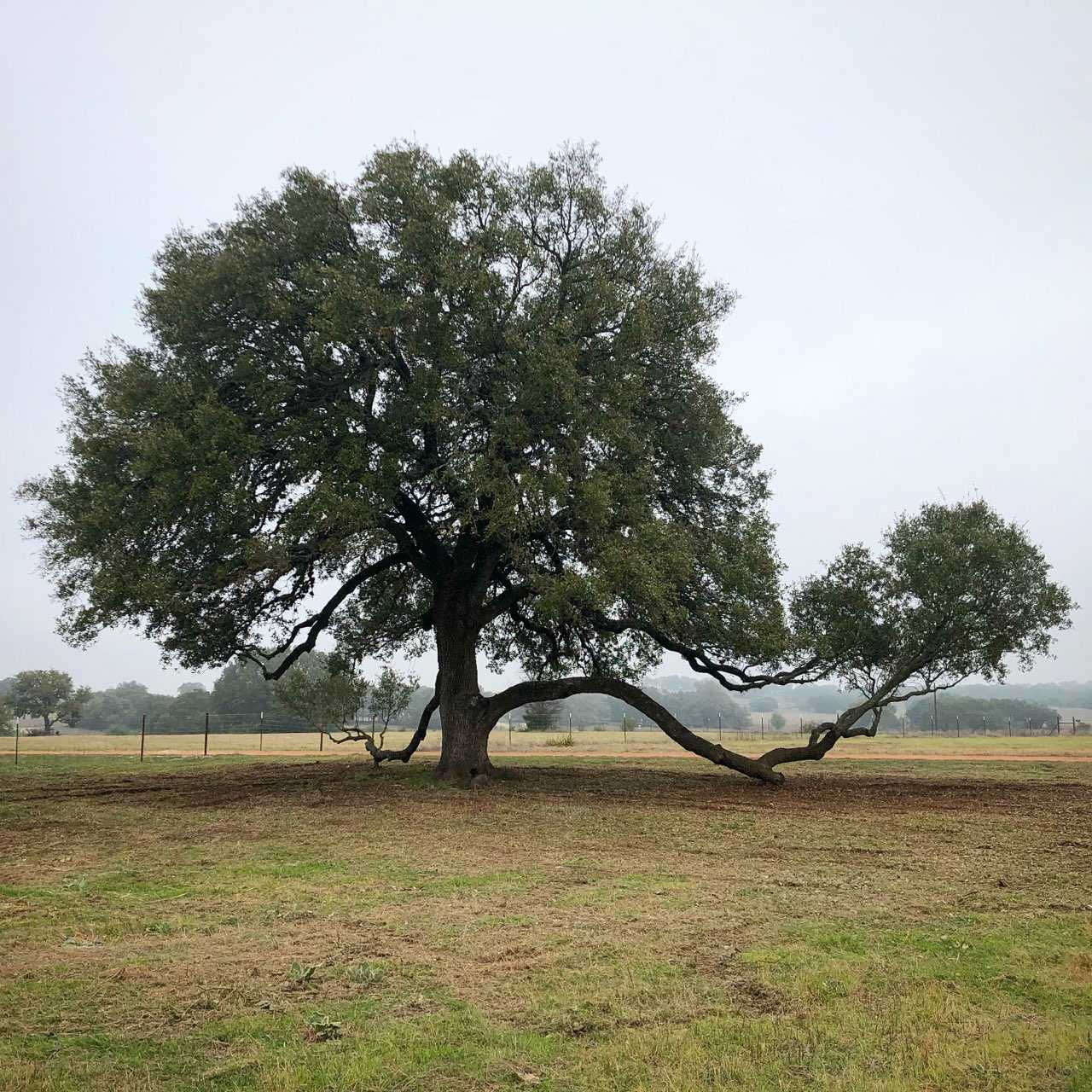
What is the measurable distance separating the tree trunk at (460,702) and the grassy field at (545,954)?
5619 mm

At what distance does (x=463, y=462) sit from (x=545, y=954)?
12.4 metres

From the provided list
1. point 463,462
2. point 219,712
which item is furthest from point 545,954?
point 219,712

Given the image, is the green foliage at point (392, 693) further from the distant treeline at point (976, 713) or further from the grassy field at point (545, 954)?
the distant treeline at point (976, 713)

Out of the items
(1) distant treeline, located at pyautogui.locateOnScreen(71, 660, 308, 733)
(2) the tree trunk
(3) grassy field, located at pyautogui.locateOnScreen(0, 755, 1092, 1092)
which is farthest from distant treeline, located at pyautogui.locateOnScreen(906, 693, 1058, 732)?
(3) grassy field, located at pyautogui.locateOnScreen(0, 755, 1092, 1092)

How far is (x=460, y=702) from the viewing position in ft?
70.1

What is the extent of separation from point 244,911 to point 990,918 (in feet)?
22.9

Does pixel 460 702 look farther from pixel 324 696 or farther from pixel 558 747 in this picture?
pixel 558 747

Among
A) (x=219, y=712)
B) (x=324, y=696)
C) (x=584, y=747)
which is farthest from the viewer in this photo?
(x=219, y=712)

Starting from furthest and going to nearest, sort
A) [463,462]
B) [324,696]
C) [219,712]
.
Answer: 1. [219,712]
2. [324,696]
3. [463,462]

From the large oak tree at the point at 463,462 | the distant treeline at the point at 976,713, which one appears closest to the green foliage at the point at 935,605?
the large oak tree at the point at 463,462

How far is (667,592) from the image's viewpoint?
18531 mm

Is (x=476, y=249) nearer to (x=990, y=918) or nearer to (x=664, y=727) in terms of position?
(x=664, y=727)

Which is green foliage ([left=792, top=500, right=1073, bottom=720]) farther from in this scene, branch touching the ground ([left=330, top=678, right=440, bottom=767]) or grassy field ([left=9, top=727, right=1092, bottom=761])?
grassy field ([left=9, top=727, right=1092, bottom=761])

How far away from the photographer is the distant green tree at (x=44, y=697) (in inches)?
3014
